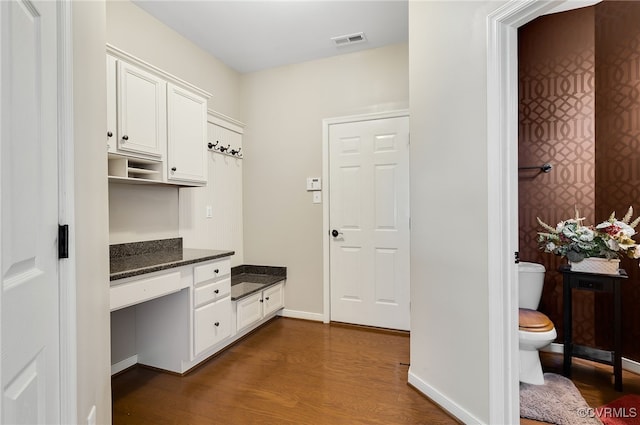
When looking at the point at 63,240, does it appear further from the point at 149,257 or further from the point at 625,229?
the point at 625,229

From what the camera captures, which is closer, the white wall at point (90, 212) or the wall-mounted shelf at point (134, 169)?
the white wall at point (90, 212)

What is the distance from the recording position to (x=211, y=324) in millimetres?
2539

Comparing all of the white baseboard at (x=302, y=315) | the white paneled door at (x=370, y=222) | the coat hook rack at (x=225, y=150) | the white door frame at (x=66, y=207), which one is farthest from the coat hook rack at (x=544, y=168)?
the white door frame at (x=66, y=207)

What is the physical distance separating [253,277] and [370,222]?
1445 mm

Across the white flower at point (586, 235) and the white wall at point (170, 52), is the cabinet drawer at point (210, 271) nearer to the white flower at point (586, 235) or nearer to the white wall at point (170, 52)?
the white wall at point (170, 52)

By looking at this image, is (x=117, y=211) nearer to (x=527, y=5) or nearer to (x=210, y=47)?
(x=210, y=47)

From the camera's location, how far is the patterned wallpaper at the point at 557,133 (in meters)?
2.52

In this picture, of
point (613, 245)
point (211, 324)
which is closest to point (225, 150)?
point (211, 324)

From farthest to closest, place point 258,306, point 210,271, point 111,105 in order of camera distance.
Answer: point 258,306 → point 210,271 → point 111,105

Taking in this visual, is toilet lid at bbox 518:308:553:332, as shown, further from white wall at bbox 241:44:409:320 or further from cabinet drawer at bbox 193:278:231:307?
cabinet drawer at bbox 193:278:231:307

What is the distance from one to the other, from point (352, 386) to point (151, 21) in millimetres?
3237

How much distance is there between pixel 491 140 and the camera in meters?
1.61

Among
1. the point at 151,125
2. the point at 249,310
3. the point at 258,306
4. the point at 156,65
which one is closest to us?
the point at 151,125

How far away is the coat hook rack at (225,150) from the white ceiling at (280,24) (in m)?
0.94
